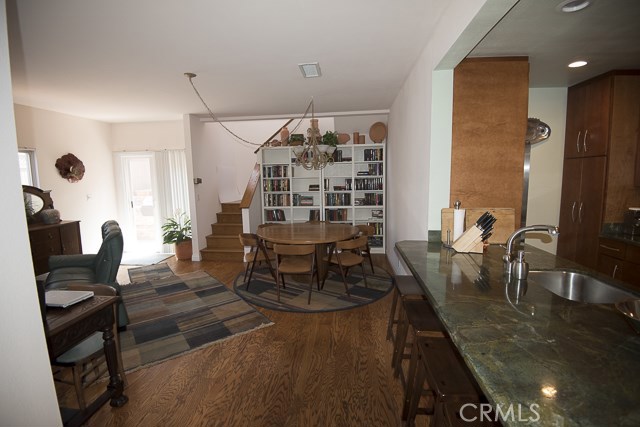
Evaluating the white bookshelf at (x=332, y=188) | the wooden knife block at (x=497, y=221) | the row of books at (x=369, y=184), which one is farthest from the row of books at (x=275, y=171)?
the wooden knife block at (x=497, y=221)

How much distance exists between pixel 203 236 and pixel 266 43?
4104mm

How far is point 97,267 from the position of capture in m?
2.69

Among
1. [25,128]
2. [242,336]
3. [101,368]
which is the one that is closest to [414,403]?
[242,336]

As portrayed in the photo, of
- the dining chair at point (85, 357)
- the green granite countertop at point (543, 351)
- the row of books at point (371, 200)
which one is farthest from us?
the row of books at point (371, 200)

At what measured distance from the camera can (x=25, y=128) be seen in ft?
14.5

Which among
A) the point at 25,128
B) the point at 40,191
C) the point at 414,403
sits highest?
the point at 25,128

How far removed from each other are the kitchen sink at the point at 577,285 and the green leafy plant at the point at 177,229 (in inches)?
212

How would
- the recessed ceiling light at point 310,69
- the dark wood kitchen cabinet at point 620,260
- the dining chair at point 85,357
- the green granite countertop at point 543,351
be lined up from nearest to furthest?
the green granite countertop at point 543,351 → the dining chair at point 85,357 → the dark wood kitchen cabinet at point 620,260 → the recessed ceiling light at point 310,69

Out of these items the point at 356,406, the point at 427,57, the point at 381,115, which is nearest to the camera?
the point at 356,406

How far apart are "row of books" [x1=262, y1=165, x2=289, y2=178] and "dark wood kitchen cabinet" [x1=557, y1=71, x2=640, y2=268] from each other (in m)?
4.22

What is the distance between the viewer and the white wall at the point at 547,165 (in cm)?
334

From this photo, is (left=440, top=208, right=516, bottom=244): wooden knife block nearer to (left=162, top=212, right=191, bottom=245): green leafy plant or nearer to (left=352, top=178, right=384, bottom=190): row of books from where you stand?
(left=352, top=178, right=384, bottom=190): row of books

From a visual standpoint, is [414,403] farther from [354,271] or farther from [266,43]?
[354,271]

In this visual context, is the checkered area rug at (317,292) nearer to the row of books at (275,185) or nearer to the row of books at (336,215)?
the row of books at (336,215)
